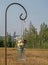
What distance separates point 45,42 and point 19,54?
1962 cm

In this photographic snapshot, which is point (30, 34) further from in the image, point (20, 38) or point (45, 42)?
Result: point (20, 38)

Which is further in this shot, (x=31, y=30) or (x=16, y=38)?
(x=31, y=30)

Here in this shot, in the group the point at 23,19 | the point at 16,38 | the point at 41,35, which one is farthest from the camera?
the point at 41,35

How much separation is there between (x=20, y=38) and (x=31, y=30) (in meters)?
20.1

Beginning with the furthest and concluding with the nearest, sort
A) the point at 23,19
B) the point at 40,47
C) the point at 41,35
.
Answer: the point at 41,35 < the point at 40,47 < the point at 23,19

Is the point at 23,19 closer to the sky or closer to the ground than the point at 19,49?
closer to the sky

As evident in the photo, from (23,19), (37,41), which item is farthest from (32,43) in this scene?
(23,19)

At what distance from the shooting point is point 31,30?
2500 centimetres

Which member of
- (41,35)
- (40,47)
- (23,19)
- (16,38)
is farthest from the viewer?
(41,35)

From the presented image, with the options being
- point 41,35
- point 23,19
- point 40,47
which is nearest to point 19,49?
point 23,19

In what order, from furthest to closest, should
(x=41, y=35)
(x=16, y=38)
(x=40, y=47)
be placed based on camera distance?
(x=41, y=35), (x=40, y=47), (x=16, y=38)

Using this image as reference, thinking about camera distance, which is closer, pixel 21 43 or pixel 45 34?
pixel 21 43

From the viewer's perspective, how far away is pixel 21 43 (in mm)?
4891

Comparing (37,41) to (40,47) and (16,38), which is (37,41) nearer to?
(40,47)
